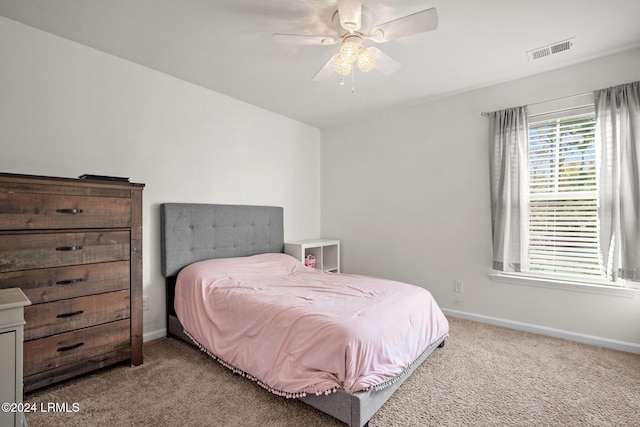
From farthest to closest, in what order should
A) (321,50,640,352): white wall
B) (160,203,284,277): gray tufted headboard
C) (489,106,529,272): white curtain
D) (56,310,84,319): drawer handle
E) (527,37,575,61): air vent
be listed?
Result: (489,106,529,272): white curtain, (160,203,284,277): gray tufted headboard, (321,50,640,352): white wall, (527,37,575,61): air vent, (56,310,84,319): drawer handle

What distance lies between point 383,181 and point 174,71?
2.54m

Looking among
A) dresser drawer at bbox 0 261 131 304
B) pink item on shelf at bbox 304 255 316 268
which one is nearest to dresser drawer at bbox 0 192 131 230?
dresser drawer at bbox 0 261 131 304

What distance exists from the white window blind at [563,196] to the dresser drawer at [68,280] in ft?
11.5

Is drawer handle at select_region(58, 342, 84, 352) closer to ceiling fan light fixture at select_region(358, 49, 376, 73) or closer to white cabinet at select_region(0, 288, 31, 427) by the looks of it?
white cabinet at select_region(0, 288, 31, 427)

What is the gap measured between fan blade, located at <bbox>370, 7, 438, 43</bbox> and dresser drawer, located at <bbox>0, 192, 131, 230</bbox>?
2.02 meters

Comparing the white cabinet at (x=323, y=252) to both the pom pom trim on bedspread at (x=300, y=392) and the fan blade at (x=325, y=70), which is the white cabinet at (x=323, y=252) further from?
the fan blade at (x=325, y=70)

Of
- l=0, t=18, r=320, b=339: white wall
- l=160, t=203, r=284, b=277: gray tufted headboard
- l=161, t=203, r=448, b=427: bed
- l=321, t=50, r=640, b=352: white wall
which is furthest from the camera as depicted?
l=160, t=203, r=284, b=277: gray tufted headboard

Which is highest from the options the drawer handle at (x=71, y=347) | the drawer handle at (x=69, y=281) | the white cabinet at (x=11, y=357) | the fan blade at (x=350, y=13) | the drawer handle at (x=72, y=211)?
the fan blade at (x=350, y=13)

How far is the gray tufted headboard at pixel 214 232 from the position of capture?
108 inches

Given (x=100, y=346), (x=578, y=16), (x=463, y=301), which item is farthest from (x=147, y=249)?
(x=578, y=16)

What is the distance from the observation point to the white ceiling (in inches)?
74.7

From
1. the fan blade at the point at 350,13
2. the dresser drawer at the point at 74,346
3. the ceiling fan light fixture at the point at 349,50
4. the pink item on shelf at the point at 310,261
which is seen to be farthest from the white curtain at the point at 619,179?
the dresser drawer at the point at 74,346

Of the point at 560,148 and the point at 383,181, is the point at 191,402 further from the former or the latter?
the point at 560,148

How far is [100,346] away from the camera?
6.69 feet
